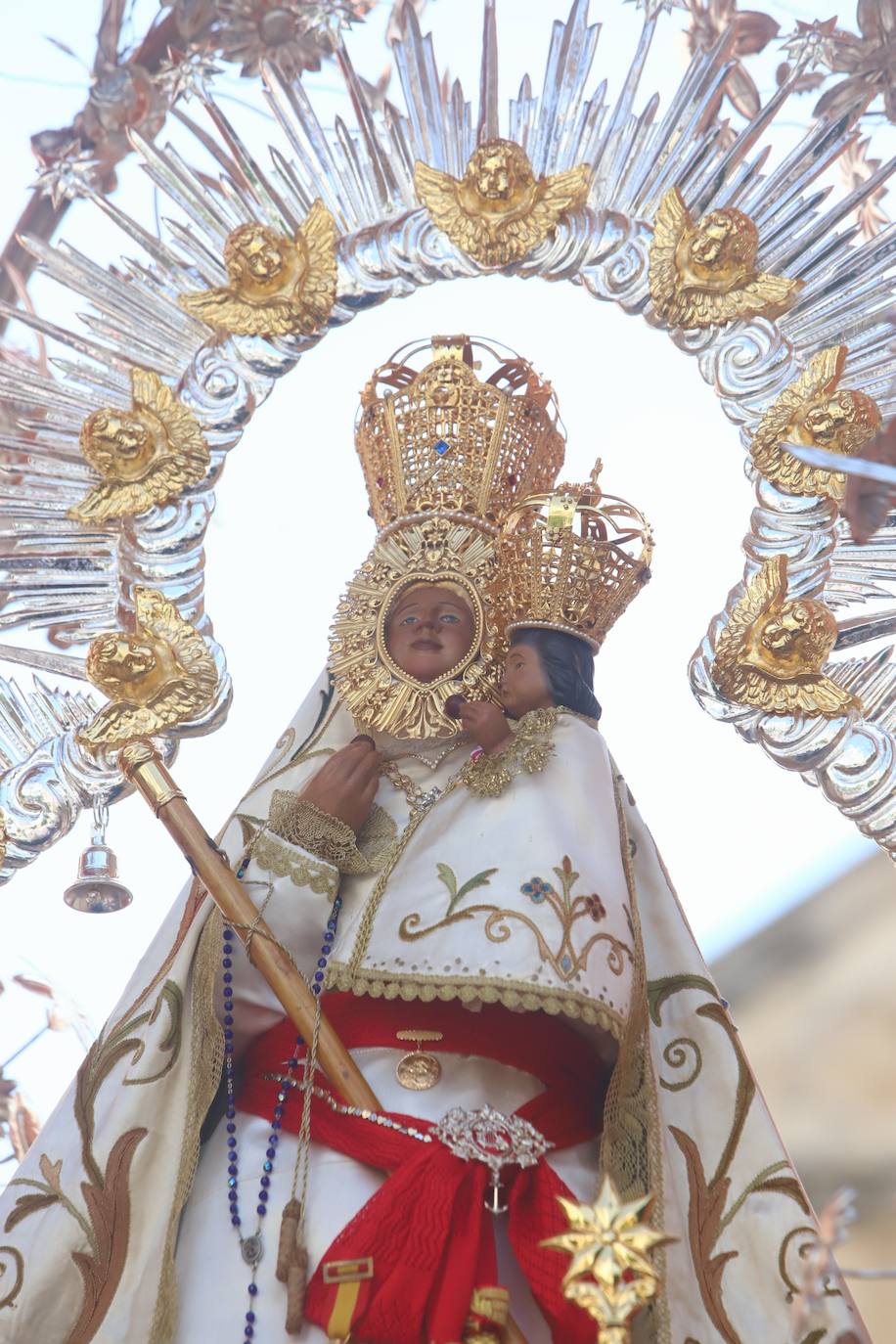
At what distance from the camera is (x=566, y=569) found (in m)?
3.73

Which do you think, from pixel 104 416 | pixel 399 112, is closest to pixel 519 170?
pixel 399 112

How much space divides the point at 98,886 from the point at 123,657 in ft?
1.41

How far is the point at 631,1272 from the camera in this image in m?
2.92

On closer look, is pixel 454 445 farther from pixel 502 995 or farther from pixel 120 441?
pixel 502 995

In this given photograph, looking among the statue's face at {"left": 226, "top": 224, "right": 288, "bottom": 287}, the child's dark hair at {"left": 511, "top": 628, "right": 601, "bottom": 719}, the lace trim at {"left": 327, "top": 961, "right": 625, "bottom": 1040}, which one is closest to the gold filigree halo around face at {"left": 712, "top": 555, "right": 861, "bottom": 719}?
the child's dark hair at {"left": 511, "top": 628, "right": 601, "bottom": 719}

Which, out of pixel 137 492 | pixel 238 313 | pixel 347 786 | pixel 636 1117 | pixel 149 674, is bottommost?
pixel 636 1117

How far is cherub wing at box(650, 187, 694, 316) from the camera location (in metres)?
4.21

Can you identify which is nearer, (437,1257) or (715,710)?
(437,1257)

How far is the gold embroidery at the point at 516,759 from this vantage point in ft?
11.6

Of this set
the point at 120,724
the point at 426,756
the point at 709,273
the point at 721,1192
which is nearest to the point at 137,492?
the point at 120,724

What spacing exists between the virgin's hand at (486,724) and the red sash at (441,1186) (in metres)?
0.48

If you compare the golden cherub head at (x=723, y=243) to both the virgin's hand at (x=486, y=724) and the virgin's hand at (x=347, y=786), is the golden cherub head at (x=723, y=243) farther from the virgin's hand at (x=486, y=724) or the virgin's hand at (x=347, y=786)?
the virgin's hand at (x=347, y=786)

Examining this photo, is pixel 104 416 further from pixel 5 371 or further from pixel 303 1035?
pixel 303 1035

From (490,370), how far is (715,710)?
3.39ft
